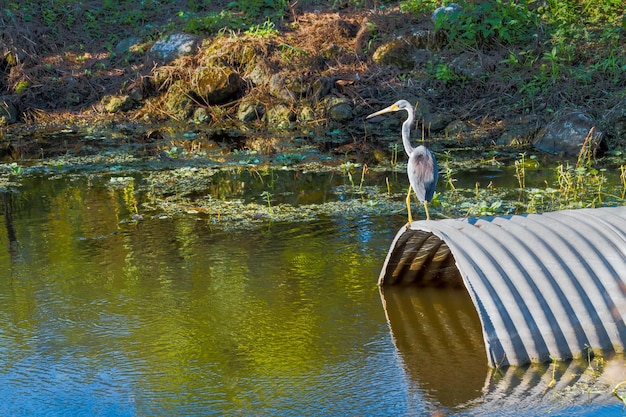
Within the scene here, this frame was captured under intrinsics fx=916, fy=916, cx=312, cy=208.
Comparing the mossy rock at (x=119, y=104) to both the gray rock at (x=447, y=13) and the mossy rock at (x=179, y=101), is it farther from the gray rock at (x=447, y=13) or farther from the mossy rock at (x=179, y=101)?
the gray rock at (x=447, y=13)

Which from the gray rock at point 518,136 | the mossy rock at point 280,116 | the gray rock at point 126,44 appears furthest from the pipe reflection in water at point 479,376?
the gray rock at point 126,44

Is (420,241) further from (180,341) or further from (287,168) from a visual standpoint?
(287,168)

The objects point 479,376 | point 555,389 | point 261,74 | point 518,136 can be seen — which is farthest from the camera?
point 261,74

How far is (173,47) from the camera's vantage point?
618 inches

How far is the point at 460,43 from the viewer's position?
1441 centimetres

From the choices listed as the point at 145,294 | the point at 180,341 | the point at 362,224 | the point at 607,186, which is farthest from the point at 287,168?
the point at 180,341

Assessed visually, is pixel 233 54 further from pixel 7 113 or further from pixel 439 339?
pixel 439 339

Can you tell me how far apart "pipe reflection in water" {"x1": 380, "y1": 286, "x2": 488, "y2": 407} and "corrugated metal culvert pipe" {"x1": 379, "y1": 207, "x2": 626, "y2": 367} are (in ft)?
0.81

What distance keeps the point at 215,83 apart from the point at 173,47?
5.13ft

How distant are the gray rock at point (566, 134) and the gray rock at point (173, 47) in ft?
21.1

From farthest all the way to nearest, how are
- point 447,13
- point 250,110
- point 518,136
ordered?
point 447,13 → point 250,110 → point 518,136

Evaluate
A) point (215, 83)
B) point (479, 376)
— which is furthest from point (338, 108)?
point (479, 376)

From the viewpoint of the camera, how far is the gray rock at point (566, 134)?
1144cm

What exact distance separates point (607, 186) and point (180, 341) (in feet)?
17.7
